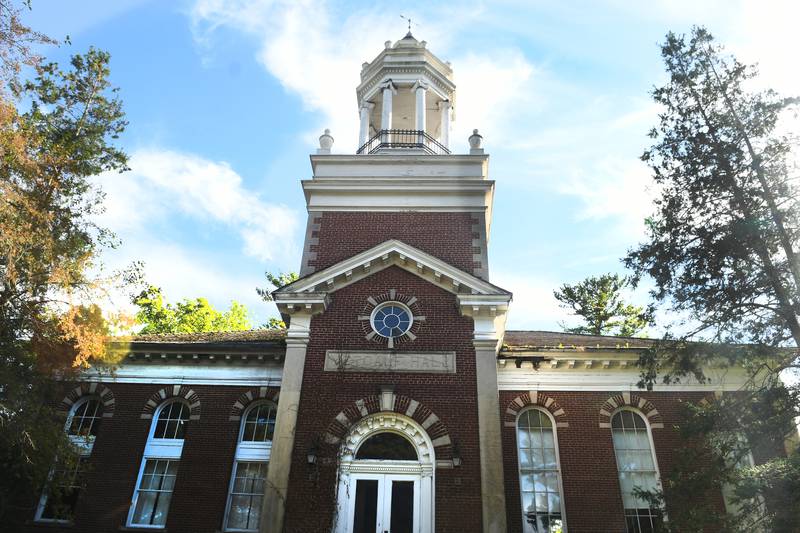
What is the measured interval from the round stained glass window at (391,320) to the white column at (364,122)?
7.60 meters

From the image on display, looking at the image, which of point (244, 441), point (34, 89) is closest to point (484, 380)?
point (244, 441)

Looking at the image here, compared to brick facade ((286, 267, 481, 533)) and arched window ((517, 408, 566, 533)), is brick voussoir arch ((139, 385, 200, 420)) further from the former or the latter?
arched window ((517, 408, 566, 533))

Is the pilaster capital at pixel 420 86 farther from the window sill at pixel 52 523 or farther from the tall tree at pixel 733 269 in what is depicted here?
the window sill at pixel 52 523

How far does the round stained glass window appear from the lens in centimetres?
1513

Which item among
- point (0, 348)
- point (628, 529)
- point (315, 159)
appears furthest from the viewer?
point (315, 159)

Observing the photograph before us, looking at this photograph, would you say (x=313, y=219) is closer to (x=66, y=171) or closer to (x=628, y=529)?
(x=66, y=171)

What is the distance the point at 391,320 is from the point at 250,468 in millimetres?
5483

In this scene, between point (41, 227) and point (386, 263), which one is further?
point (386, 263)

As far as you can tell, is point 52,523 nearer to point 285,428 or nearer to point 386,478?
point 285,428

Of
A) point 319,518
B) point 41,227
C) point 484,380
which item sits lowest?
point 319,518

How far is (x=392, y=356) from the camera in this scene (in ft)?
48.2

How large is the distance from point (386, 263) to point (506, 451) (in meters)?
5.88

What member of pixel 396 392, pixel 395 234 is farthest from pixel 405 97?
pixel 396 392

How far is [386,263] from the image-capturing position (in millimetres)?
15938
